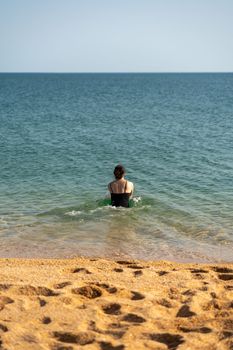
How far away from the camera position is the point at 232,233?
11.6 m

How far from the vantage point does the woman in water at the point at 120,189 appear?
12.8 m

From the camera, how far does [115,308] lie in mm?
6273

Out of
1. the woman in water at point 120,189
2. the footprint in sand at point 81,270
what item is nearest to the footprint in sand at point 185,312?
the footprint in sand at point 81,270

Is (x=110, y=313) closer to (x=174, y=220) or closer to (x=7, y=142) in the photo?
(x=174, y=220)

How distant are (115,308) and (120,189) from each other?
6839 millimetres

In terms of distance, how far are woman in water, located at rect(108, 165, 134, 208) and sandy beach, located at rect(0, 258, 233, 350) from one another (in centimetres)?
456

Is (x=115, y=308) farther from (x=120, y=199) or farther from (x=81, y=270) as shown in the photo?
(x=120, y=199)

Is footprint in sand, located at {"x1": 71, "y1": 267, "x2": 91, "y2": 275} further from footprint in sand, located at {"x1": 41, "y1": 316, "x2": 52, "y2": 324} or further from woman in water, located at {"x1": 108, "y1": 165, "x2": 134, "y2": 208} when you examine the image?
woman in water, located at {"x1": 108, "y1": 165, "x2": 134, "y2": 208}

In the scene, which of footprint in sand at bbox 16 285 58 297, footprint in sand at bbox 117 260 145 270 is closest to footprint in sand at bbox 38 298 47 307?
footprint in sand at bbox 16 285 58 297

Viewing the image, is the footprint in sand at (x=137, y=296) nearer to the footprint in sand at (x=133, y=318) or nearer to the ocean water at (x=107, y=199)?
the footprint in sand at (x=133, y=318)

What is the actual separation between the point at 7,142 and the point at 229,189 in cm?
1444

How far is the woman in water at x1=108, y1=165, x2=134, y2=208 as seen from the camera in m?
12.8

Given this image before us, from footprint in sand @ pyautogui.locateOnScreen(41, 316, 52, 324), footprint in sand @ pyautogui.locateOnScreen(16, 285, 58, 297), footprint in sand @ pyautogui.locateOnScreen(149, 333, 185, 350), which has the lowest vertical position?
footprint in sand @ pyautogui.locateOnScreen(16, 285, 58, 297)

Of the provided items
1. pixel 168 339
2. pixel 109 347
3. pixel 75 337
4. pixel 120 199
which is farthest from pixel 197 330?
pixel 120 199
